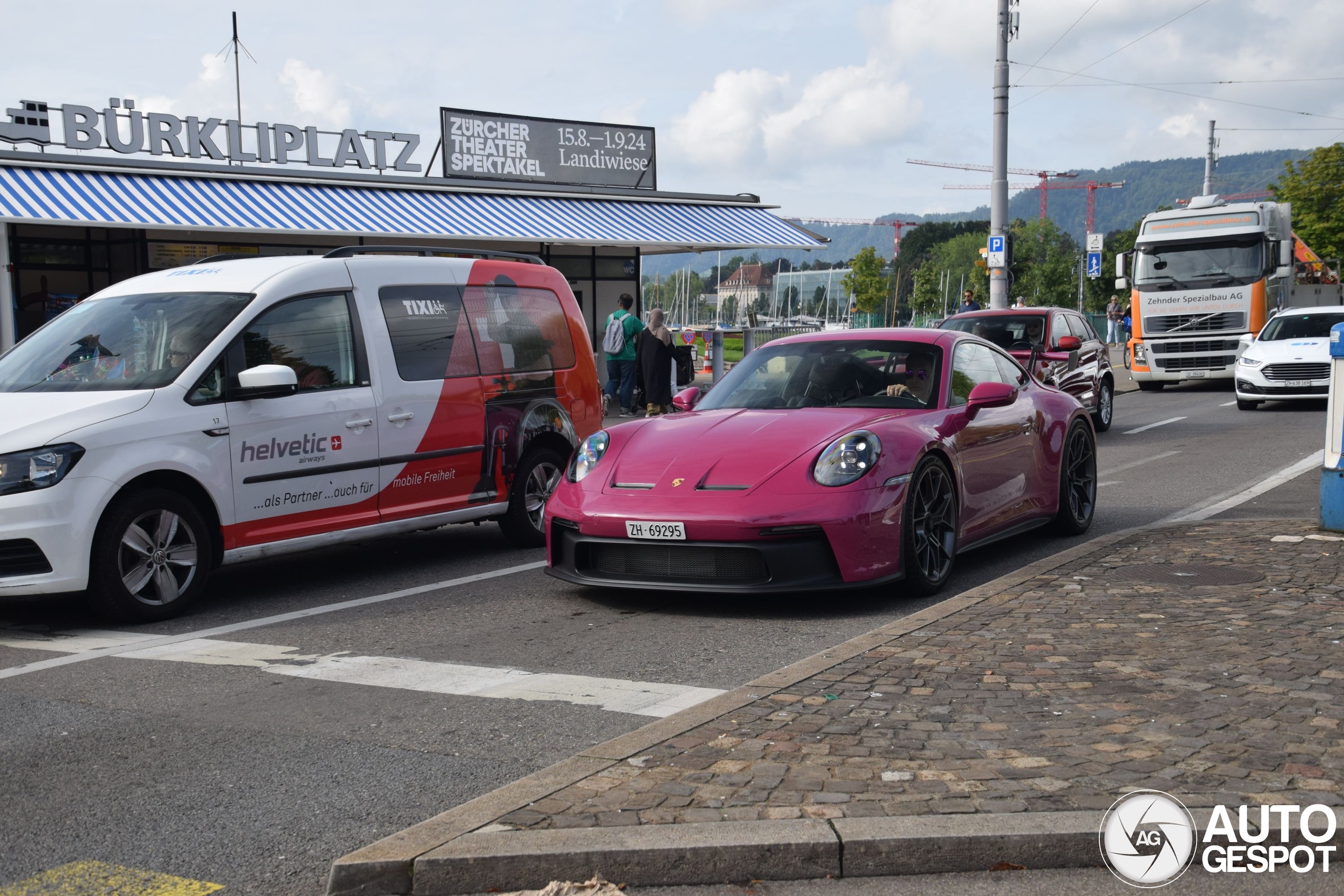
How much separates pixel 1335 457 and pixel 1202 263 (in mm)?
18806

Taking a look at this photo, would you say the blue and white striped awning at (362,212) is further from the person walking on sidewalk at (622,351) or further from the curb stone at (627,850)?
the curb stone at (627,850)

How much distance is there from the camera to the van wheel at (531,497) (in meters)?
8.91

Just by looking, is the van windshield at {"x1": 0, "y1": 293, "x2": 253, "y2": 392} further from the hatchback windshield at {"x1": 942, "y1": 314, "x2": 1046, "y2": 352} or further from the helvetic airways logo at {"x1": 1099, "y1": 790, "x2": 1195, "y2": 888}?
the hatchback windshield at {"x1": 942, "y1": 314, "x2": 1046, "y2": 352}

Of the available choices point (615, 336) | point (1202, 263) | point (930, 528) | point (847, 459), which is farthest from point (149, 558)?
point (1202, 263)

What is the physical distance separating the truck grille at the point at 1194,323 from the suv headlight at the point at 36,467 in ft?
74.9

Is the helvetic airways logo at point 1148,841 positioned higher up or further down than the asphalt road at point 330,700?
higher up

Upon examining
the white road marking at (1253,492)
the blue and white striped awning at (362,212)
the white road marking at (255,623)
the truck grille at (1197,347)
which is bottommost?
the white road marking at (255,623)

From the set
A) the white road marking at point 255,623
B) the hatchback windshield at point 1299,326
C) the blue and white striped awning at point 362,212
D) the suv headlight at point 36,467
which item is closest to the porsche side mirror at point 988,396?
the white road marking at point 255,623

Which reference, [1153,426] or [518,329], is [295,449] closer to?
[518,329]

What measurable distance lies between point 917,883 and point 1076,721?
1232mm

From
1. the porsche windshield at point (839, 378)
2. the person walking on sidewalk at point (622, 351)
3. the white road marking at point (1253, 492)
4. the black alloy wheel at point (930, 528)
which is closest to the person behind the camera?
the black alloy wheel at point (930, 528)

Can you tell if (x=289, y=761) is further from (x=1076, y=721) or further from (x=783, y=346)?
(x=783, y=346)

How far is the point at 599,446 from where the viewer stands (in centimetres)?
738

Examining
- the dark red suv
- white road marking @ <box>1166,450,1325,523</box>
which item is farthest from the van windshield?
the dark red suv
